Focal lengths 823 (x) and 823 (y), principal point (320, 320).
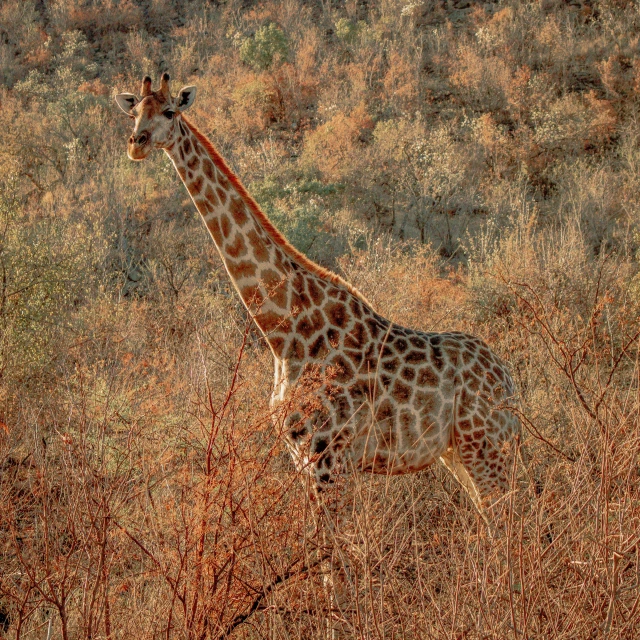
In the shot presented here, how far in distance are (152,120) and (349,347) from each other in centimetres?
172

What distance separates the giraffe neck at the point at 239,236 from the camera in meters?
4.73

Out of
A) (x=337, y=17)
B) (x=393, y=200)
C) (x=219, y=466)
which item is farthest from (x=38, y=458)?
(x=337, y=17)

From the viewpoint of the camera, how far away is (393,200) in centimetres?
1445

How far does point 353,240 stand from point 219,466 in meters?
10.0

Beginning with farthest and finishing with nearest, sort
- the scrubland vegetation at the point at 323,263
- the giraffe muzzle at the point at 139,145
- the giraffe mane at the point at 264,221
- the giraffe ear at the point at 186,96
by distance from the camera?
the giraffe ear at the point at 186,96, the giraffe mane at the point at 264,221, the giraffe muzzle at the point at 139,145, the scrubland vegetation at the point at 323,263

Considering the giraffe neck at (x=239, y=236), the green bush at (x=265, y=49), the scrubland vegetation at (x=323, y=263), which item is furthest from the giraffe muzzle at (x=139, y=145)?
the green bush at (x=265, y=49)

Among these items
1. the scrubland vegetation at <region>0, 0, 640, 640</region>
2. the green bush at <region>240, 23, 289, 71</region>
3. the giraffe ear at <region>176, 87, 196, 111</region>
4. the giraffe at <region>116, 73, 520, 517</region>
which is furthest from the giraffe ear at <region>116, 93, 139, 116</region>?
the green bush at <region>240, 23, 289, 71</region>

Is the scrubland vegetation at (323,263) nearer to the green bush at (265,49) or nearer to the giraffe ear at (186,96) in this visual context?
the green bush at (265,49)

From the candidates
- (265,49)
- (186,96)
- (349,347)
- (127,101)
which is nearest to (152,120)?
(127,101)

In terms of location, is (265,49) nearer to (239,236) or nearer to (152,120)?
(152,120)

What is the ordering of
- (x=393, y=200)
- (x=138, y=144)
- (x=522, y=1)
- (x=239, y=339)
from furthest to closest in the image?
1. (x=522, y=1)
2. (x=393, y=200)
3. (x=239, y=339)
4. (x=138, y=144)

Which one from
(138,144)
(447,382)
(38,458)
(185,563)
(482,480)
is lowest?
(482,480)

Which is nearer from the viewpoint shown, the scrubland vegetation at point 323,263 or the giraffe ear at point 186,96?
the scrubland vegetation at point 323,263

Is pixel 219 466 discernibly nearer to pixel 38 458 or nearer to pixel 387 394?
pixel 38 458
